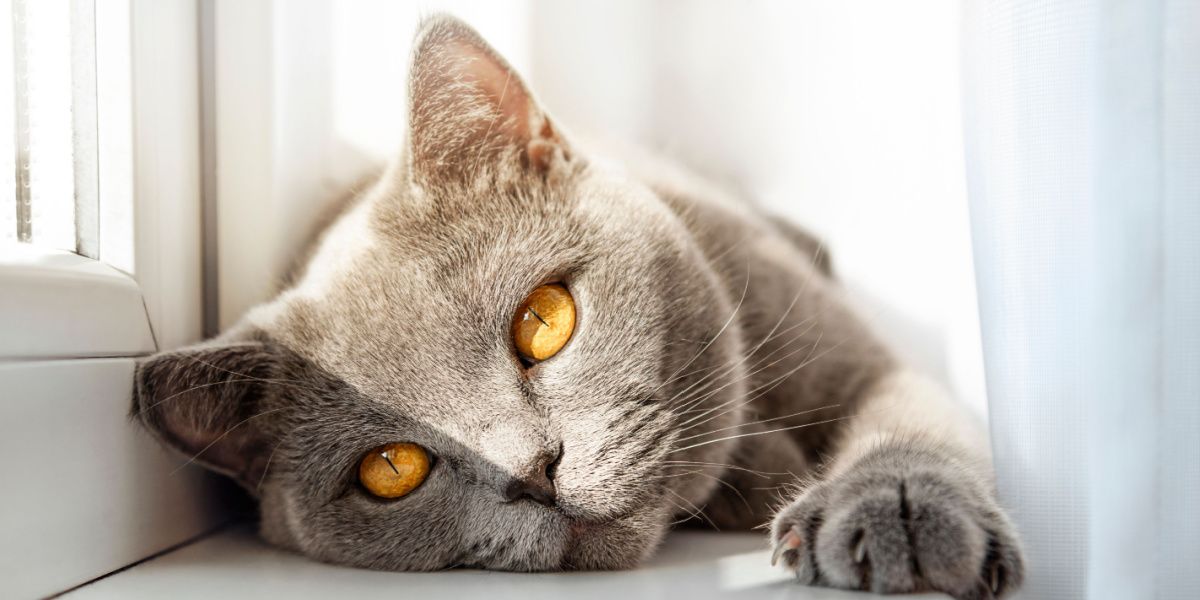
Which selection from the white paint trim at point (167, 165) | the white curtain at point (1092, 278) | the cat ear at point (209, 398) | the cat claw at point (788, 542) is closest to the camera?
the white curtain at point (1092, 278)

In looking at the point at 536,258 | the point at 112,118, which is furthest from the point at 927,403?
the point at 112,118

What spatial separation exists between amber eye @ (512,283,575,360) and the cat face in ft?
0.05

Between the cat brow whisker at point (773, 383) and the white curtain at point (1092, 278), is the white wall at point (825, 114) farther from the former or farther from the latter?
the white curtain at point (1092, 278)

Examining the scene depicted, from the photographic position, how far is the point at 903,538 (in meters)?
0.75

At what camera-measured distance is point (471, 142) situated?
1091mm

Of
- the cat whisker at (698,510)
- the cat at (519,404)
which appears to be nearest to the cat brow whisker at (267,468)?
the cat at (519,404)

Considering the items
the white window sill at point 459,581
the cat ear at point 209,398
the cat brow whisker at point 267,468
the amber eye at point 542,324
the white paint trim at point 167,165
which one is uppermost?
the white paint trim at point 167,165

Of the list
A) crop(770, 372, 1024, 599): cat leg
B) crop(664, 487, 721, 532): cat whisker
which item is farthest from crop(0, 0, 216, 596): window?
crop(770, 372, 1024, 599): cat leg

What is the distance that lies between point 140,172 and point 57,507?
0.44 meters

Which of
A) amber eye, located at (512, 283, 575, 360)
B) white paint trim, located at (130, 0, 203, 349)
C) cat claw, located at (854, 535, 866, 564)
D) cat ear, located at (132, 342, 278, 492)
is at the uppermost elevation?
white paint trim, located at (130, 0, 203, 349)

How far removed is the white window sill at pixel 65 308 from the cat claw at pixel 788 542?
77 centimetres

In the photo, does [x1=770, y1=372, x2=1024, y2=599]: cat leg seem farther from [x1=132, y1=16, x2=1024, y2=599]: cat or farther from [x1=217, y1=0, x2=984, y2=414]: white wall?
[x1=217, y1=0, x2=984, y2=414]: white wall

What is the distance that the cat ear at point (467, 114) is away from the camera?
102cm

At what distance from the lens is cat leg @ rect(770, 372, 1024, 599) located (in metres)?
0.74
